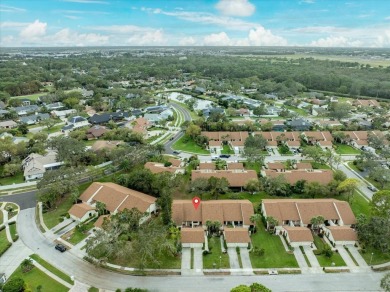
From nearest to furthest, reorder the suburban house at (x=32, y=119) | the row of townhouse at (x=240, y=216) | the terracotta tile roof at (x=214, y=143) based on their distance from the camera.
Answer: the row of townhouse at (x=240, y=216), the terracotta tile roof at (x=214, y=143), the suburban house at (x=32, y=119)

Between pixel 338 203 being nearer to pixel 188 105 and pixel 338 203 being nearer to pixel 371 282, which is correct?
pixel 371 282

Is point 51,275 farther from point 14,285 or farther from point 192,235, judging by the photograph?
point 192,235

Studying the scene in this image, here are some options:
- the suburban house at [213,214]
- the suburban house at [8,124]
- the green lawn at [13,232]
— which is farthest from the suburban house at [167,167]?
the suburban house at [8,124]

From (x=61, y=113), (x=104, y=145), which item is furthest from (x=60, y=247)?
(x=61, y=113)

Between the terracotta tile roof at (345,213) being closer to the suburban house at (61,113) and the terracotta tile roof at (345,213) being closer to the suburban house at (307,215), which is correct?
the suburban house at (307,215)


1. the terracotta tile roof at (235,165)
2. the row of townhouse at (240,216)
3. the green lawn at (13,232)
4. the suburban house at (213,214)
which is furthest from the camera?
the terracotta tile roof at (235,165)

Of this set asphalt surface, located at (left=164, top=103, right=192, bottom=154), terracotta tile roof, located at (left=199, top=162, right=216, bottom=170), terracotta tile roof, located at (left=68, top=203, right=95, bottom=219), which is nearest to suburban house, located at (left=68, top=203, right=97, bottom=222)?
terracotta tile roof, located at (left=68, top=203, right=95, bottom=219)

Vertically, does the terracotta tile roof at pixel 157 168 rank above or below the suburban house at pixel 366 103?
above

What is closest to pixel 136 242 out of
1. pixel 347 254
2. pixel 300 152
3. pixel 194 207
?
pixel 194 207
